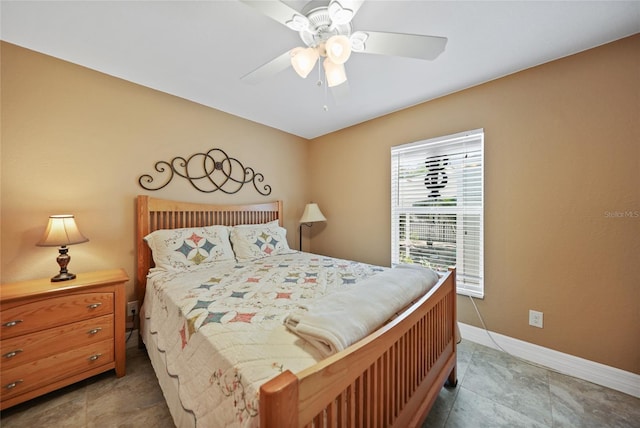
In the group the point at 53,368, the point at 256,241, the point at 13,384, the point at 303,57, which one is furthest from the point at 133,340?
the point at 303,57

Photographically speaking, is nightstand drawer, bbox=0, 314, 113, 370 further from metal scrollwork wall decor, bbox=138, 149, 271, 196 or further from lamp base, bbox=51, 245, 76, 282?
metal scrollwork wall decor, bbox=138, 149, 271, 196

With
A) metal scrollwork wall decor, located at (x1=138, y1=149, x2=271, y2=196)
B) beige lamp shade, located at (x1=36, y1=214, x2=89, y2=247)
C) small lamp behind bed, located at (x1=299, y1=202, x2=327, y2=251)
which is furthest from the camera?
small lamp behind bed, located at (x1=299, y1=202, x2=327, y2=251)

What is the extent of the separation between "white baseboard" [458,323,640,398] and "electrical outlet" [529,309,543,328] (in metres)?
0.17

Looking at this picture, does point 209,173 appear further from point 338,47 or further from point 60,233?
→ point 338,47

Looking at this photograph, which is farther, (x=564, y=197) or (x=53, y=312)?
(x=564, y=197)

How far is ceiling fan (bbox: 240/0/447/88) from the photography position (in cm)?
107

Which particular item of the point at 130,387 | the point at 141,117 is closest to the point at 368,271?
the point at 130,387

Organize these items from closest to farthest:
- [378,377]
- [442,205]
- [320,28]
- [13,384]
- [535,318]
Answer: [378,377] → [320,28] → [13,384] → [535,318] → [442,205]

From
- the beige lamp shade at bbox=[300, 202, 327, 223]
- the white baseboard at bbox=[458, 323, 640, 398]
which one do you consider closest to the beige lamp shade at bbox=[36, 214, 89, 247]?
the beige lamp shade at bbox=[300, 202, 327, 223]

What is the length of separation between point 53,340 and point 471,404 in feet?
8.71

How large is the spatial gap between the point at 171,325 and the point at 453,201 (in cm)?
248

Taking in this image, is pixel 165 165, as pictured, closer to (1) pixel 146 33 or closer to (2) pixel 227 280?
(1) pixel 146 33

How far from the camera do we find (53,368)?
1473 millimetres

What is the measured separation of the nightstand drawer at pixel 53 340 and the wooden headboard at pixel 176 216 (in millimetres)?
453
